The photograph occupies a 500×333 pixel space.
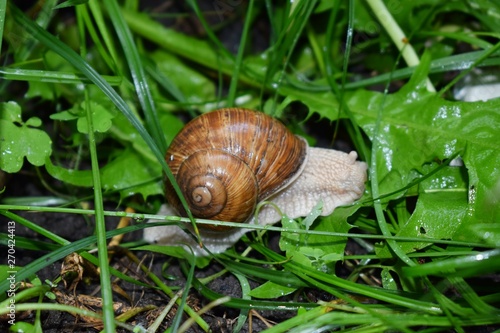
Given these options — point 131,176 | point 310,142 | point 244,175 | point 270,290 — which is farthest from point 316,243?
point 131,176

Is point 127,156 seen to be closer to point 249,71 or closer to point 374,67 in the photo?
point 249,71

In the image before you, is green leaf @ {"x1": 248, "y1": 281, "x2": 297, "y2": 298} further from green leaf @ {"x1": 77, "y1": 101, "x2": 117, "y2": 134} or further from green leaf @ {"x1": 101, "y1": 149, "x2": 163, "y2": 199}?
green leaf @ {"x1": 77, "y1": 101, "x2": 117, "y2": 134}

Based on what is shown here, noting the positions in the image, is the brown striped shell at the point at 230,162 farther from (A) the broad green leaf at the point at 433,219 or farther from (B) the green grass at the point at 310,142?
(A) the broad green leaf at the point at 433,219

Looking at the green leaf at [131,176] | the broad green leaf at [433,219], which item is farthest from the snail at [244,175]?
the broad green leaf at [433,219]

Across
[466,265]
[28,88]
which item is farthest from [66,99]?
[466,265]

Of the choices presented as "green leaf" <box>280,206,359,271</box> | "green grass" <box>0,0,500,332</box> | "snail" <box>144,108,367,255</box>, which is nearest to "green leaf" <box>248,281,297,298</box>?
"green grass" <box>0,0,500,332</box>
